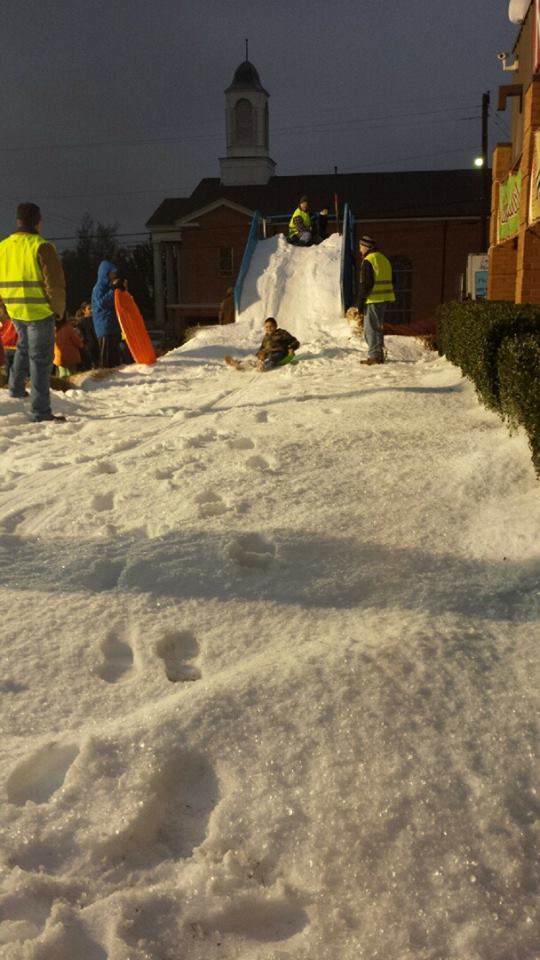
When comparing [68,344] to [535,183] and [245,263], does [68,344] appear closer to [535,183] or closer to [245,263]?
[535,183]

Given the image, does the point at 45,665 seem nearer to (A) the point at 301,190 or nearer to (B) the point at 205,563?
(B) the point at 205,563

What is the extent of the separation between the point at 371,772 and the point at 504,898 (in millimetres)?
476

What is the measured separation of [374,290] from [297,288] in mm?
7161

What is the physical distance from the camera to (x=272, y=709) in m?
2.43

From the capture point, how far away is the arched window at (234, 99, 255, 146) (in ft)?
167

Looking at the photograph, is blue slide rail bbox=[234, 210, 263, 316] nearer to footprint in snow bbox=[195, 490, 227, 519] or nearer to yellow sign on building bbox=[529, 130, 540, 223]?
yellow sign on building bbox=[529, 130, 540, 223]

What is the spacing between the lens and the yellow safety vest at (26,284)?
6539 mm

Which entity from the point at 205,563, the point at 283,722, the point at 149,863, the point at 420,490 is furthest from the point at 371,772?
the point at 420,490

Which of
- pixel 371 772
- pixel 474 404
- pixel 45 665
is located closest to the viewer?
pixel 371 772

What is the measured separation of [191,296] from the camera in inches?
1503

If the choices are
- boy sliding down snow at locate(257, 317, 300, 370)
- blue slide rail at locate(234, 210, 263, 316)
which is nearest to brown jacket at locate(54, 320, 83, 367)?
boy sliding down snow at locate(257, 317, 300, 370)

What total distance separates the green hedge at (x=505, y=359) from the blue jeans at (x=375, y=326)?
6.25 feet

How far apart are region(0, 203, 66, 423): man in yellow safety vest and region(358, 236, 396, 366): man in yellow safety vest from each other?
16.8 feet

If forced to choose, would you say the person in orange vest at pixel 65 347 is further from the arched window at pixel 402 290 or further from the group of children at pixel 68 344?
the arched window at pixel 402 290
